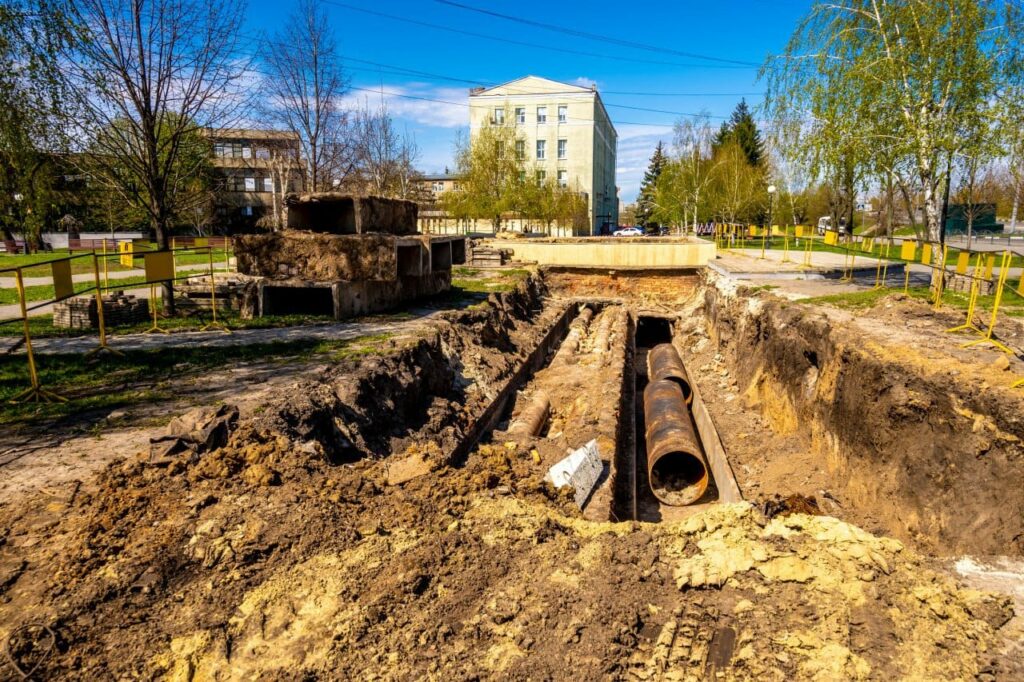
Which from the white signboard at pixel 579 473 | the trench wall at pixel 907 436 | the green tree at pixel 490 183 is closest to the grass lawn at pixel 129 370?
the white signboard at pixel 579 473

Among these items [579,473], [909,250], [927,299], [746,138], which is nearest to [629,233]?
[746,138]

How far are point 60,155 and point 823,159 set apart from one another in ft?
49.7

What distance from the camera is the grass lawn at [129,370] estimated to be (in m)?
6.63

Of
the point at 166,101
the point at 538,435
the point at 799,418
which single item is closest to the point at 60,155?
the point at 166,101

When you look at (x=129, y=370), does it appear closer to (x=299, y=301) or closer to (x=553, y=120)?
(x=299, y=301)

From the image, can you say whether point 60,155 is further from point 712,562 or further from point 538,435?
point 712,562

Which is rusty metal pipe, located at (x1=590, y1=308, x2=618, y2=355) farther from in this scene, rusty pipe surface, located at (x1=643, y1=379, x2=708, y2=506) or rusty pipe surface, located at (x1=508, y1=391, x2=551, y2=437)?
rusty pipe surface, located at (x1=643, y1=379, x2=708, y2=506)

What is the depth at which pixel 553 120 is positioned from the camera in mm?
55812

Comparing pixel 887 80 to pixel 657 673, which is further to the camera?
pixel 887 80

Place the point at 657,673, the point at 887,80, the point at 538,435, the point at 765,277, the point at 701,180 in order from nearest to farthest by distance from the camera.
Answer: the point at 657,673, the point at 538,435, the point at 887,80, the point at 765,277, the point at 701,180

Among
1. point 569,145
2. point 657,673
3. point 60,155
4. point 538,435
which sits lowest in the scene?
point 538,435

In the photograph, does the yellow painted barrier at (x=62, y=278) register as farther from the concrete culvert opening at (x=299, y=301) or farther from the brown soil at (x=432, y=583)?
the concrete culvert opening at (x=299, y=301)

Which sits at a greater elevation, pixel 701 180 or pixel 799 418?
pixel 701 180

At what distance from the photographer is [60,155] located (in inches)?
414
